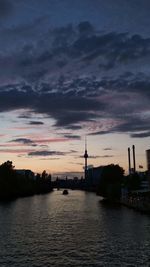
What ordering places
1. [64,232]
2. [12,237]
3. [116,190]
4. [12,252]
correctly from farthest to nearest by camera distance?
[116,190]
[64,232]
[12,237]
[12,252]

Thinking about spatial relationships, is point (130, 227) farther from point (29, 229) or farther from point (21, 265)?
point (21, 265)

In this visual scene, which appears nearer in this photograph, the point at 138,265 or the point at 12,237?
the point at 138,265

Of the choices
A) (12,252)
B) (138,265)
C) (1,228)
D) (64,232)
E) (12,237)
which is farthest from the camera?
(1,228)

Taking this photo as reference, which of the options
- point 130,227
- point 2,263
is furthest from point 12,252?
point 130,227

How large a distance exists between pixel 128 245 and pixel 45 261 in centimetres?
1412

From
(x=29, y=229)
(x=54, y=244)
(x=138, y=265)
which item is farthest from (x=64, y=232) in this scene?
(x=138, y=265)

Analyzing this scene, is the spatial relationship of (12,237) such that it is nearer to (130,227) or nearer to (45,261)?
(45,261)

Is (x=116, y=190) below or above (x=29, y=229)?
above

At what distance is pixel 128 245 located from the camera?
5800cm

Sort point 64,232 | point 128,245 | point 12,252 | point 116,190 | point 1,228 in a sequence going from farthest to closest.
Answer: point 116,190 < point 1,228 < point 64,232 < point 128,245 < point 12,252

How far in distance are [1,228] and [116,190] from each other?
106350mm

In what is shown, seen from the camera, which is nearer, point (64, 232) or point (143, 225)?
point (64, 232)

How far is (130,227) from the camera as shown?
79.7m

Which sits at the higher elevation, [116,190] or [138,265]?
[116,190]
